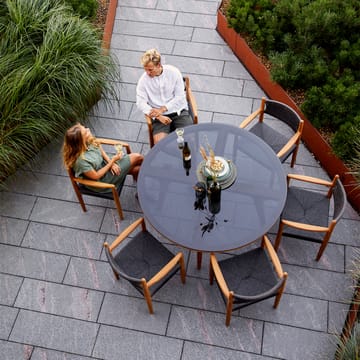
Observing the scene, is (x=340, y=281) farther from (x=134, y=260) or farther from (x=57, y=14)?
(x=57, y=14)

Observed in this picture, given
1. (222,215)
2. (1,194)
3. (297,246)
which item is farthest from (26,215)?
(297,246)

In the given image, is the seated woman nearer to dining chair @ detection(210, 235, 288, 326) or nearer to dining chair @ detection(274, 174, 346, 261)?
dining chair @ detection(210, 235, 288, 326)

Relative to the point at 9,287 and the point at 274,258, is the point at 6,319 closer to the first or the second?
the point at 9,287

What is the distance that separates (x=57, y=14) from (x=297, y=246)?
3.42 meters

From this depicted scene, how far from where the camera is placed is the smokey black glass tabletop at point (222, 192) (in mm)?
3572

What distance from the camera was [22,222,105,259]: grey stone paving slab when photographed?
4.30 m

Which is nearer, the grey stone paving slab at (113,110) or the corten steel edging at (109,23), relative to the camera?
the grey stone paving slab at (113,110)

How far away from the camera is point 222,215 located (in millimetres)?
3652

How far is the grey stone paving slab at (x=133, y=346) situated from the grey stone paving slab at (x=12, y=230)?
4.12 feet

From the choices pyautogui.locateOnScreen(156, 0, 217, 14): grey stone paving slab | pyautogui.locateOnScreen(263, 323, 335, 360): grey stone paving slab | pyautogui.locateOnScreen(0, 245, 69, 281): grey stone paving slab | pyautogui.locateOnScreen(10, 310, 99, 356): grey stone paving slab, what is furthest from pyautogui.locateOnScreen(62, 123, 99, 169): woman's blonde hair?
pyautogui.locateOnScreen(156, 0, 217, 14): grey stone paving slab

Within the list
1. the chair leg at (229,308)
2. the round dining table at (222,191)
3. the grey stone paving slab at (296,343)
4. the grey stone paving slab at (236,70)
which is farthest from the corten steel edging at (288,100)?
the chair leg at (229,308)

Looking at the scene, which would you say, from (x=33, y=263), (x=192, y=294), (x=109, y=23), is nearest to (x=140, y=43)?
(x=109, y=23)

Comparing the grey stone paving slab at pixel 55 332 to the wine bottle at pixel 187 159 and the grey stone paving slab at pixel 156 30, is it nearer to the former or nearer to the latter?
the wine bottle at pixel 187 159

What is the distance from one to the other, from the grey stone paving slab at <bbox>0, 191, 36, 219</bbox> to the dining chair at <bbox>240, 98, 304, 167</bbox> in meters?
2.23
